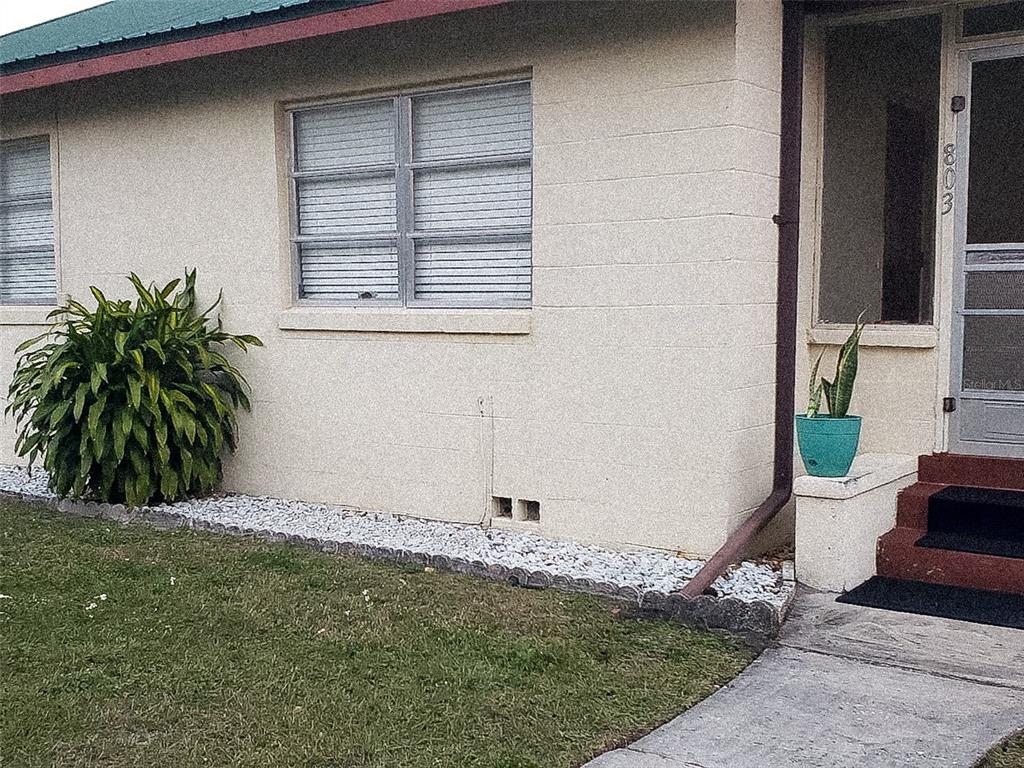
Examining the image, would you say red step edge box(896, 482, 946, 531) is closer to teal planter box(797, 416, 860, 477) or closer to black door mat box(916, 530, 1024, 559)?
black door mat box(916, 530, 1024, 559)

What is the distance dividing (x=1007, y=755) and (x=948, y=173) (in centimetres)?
322

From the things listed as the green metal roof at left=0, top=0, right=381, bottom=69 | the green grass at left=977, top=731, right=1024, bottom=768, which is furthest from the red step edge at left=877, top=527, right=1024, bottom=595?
the green metal roof at left=0, top=0, right=381, bottom=69

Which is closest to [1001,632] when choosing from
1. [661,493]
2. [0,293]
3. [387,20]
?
[661,493]

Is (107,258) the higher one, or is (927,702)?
(107,258)

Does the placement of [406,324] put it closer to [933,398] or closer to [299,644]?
[299,644]

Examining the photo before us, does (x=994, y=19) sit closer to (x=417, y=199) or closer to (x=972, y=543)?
(x=972, y=543)

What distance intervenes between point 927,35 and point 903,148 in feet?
1.87

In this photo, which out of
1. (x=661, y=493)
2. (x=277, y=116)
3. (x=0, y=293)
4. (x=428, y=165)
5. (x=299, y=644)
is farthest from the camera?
(x=0, y=293)

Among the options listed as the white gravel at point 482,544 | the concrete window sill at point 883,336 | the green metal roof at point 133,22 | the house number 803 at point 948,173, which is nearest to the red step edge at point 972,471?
the concrete window sill at point 883,336

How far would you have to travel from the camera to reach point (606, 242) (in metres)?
5.94

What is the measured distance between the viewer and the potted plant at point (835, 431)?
5.43 metres

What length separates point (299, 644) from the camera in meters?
4.72

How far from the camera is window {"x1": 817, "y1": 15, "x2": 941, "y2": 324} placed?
6004 mm

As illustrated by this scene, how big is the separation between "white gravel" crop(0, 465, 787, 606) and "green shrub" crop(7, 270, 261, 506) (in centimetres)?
32
